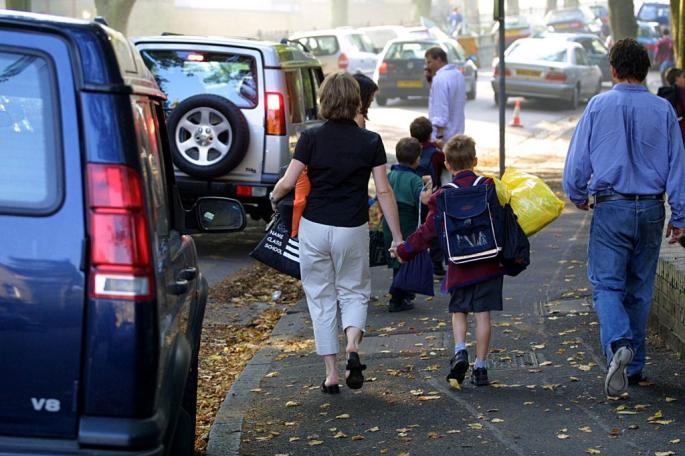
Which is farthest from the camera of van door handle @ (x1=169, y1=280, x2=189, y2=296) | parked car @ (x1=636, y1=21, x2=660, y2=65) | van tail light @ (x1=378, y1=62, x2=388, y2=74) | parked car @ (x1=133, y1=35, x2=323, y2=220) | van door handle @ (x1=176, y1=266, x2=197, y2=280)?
parked car @ (x1=636, y1=21, x2=660, y2=65)

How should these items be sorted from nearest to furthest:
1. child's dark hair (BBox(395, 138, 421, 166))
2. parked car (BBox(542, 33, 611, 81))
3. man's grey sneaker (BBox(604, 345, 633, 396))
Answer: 1. man's grey sneaker (BBox(604, 345, 633, 396))
2. child's dark hair (BBox(395, 138, 421, 166))
3. parked car (BBox(542, 33, 611, 81))

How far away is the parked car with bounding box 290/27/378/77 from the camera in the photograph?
32812 mm

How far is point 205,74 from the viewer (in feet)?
39.3

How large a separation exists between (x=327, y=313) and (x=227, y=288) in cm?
412

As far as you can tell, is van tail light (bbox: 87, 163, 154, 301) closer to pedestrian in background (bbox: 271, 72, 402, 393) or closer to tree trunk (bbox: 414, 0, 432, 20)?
pedestrian in background (bbox: 271, 72, 402, 393)

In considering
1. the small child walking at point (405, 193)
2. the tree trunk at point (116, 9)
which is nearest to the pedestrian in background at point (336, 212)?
the small child walking at point (405, 193)

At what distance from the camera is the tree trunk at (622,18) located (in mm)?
25125

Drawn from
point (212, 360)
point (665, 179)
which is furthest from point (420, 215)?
point (665, 179)

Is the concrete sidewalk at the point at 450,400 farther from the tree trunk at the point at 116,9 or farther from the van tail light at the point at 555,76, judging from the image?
the van tail light at the point at 555,76

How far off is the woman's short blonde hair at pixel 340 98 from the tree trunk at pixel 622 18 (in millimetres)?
19345

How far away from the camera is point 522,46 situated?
101 ft

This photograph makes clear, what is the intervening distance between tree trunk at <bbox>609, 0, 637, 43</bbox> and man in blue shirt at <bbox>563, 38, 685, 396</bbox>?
753 inches

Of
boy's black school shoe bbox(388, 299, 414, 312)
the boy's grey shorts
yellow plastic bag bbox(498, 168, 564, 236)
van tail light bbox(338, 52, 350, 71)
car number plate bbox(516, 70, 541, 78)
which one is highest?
yellow plastic bag bbox(498, 168, 564, 236)

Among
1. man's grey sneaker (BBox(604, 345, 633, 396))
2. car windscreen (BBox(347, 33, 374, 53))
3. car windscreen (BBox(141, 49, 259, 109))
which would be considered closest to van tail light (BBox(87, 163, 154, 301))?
man's grey sneaker (BBox(604, 345, 633, 396))
